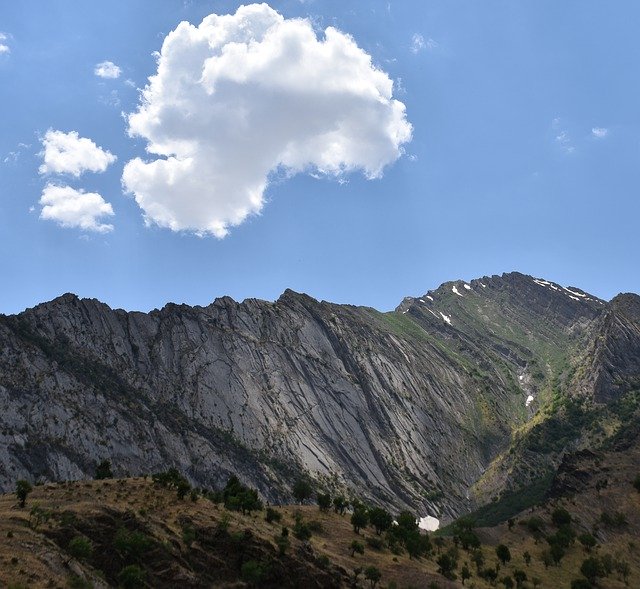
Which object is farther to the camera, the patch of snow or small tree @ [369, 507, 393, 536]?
the patch of snow

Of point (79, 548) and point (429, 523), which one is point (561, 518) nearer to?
point (429, 523)

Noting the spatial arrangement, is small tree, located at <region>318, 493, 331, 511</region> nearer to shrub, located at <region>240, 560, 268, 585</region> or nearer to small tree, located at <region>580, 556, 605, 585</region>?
shrub, located at <region>240, 560, 268, 585</region>

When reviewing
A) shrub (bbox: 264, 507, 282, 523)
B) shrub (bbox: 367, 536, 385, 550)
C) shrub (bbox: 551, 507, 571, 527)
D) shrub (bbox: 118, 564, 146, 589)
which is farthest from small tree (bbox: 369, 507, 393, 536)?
shrub (bbox: 118, 564, 146, 589)

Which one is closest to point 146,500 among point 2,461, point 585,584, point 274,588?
point 274,588

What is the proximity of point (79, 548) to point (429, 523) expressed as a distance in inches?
5626

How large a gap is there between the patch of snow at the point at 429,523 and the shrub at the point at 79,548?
136 m

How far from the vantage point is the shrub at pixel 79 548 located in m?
51.2

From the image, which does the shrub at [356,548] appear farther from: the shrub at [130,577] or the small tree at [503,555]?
the shrub at [130,577]

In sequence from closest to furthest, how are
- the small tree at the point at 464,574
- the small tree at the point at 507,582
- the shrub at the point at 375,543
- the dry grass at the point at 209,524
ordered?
the dry grass at the point at 209,524, the small tree at the point at 464,574, the small tree at the point at 507,582, the shrub at the point at 375,543

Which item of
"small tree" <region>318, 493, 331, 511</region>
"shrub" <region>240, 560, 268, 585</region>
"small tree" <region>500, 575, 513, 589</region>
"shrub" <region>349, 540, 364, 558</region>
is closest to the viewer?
"shrub" <region>240, 560, 268, 585</region>

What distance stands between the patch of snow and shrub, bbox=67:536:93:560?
136m

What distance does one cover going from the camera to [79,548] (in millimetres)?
51344

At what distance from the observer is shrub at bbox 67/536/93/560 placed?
51219mm

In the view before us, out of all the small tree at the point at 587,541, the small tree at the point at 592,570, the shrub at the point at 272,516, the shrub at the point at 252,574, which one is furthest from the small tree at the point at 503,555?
the shrub at the point at 252,574
